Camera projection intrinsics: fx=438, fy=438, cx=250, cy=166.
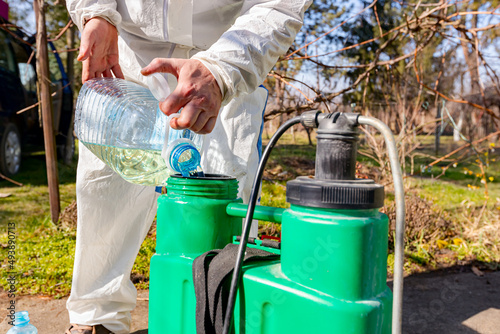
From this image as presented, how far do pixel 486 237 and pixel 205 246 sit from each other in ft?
10.6

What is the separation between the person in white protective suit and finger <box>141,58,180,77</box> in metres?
0.40

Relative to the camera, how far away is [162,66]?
1203mm

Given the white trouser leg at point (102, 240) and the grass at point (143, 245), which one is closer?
the white trouser leg at point (102, 240)

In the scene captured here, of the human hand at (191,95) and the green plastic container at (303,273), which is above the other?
the human hand at (191,95)

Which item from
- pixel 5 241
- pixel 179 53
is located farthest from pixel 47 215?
pixel 179 53

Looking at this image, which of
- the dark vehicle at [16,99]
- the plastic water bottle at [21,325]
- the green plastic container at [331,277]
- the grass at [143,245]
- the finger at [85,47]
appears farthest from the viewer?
the dark vehicle at [16,99]

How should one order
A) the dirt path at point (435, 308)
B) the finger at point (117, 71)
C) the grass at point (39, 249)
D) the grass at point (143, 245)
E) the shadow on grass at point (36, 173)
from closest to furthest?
the finger at point (117, 71), the dirt path at point (435, 308), the grass at point (39, 249), the grass at point (143, 245), the shadow on grass at point (36, 173)

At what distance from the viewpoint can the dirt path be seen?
2.22m

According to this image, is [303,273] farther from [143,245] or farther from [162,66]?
[143,245]

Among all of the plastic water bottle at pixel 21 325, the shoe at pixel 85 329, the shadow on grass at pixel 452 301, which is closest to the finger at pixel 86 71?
Result: the plastic water bottle at pixel 21 325

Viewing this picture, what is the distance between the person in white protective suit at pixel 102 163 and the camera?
1679mm

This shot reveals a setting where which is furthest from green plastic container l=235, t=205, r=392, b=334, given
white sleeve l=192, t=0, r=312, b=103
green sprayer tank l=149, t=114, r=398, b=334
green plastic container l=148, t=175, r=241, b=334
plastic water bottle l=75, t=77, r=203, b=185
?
plastic water bottle l=75, t=77, r=203, b=185

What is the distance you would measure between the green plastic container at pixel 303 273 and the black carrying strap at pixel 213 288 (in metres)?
0.04

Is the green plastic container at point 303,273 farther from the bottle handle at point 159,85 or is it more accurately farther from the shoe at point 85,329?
the shoe at point 85,329
